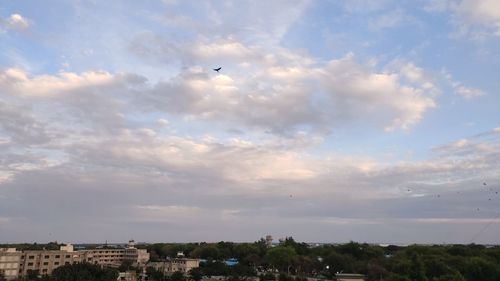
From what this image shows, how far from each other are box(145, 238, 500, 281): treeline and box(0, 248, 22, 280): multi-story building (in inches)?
1262

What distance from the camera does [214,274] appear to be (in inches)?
3231

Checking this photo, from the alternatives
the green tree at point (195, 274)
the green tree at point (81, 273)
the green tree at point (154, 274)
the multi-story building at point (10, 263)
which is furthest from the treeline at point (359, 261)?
the multi-story building at point (10, 263)

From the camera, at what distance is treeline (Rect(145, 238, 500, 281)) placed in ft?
216

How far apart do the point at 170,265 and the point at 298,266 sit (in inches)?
1076

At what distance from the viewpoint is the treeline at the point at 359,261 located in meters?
65.8

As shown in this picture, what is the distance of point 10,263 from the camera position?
73.2 m

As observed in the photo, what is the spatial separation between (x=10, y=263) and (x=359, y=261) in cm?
6768

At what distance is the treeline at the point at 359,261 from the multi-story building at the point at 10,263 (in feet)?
105

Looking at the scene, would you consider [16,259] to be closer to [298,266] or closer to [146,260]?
[146,260]

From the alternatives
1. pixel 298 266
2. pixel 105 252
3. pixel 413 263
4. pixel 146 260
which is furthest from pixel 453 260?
pixel 105 252

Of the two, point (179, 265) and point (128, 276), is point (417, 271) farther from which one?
point (128, 276)

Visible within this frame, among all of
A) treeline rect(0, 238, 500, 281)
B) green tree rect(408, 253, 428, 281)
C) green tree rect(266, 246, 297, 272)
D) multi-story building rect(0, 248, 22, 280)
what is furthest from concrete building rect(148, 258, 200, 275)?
green tree rect(408, 253, 428, 281)

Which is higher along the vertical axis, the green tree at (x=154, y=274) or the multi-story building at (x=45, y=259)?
the multi-story building at (x=45, y=259)

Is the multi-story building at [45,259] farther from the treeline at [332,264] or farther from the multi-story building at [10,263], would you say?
the treeline at [332,264]
